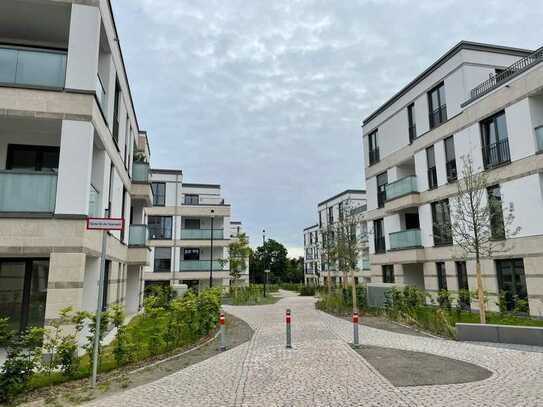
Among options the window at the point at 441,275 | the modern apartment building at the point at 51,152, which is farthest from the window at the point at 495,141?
the modern apartment building at the point at 51,152

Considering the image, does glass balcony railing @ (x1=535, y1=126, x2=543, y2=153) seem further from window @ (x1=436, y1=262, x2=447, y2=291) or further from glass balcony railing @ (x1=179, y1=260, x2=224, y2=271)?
glass balcony railing @ (x1=179, y1=260, x2=224, y2=271)

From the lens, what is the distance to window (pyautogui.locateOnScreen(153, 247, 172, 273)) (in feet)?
125

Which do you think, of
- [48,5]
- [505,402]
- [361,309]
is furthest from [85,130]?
[361,309]

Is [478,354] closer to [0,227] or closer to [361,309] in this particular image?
[361,309]

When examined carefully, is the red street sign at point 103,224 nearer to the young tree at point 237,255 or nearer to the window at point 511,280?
the window at point 511,280

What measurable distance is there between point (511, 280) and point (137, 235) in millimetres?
17427

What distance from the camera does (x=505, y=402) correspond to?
6035mm

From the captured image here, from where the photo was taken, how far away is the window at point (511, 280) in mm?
16250

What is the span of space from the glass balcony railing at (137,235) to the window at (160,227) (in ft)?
63.5

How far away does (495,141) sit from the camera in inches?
711

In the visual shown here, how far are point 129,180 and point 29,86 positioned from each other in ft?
32.0

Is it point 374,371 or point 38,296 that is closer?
point 374,371

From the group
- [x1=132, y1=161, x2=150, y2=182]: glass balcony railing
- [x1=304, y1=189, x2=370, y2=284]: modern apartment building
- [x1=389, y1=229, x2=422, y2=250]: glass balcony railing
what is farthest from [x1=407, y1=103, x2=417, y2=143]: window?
[x1=132, y1=161, x2=150, y2=182]: glass balcony railing

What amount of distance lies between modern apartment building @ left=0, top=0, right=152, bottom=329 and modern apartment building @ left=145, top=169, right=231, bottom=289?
82.6ft
